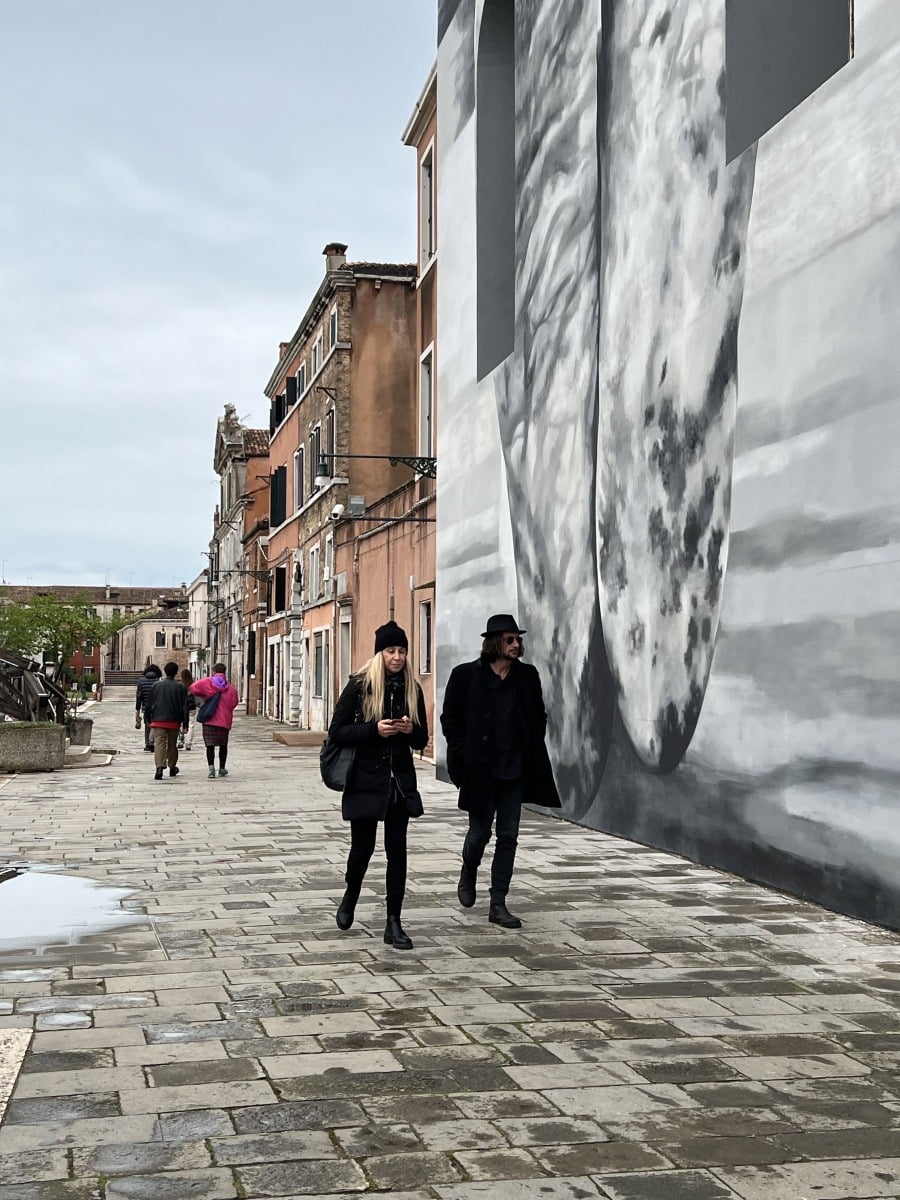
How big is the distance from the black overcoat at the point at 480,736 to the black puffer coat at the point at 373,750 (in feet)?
1.73

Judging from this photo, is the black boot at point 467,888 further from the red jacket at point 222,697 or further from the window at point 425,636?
the window at point 425,636

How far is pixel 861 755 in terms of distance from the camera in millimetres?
8062

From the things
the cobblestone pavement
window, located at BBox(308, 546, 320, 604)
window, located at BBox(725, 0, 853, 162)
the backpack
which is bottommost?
the cobblestone pavement

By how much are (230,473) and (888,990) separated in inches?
2231

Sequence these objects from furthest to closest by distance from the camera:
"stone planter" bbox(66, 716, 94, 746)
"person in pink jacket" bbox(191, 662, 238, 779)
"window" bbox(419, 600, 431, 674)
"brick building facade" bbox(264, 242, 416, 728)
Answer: "brick building facade" bbox(264, 242, 416, 728) → "stone planter" bbox(66, 716, 94, 746) → "window" bbox(419, 600, 431, 674) → "person in pink jacket" bbox(191, 662, 238, 779)

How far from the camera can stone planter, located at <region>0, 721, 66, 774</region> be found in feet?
66.6

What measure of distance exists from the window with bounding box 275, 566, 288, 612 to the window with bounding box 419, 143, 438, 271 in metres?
19.4

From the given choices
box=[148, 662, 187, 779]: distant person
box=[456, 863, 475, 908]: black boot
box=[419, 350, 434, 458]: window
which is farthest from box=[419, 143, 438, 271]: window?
box=[456, 863, 475, 908]: black boot

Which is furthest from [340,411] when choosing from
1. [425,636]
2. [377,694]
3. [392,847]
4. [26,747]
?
[392,847]

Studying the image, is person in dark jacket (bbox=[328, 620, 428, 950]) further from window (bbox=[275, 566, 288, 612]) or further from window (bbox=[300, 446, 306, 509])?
window (bbox=[275, 566, 288, 612])

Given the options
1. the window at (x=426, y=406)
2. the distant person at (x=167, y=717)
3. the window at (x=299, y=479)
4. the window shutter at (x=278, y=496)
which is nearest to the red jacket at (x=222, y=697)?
the distant person at (x=167, y=717)

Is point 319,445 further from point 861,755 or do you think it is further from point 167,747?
point 861,755

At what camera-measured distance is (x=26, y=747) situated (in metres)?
20.3

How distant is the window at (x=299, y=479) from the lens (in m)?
39.5
